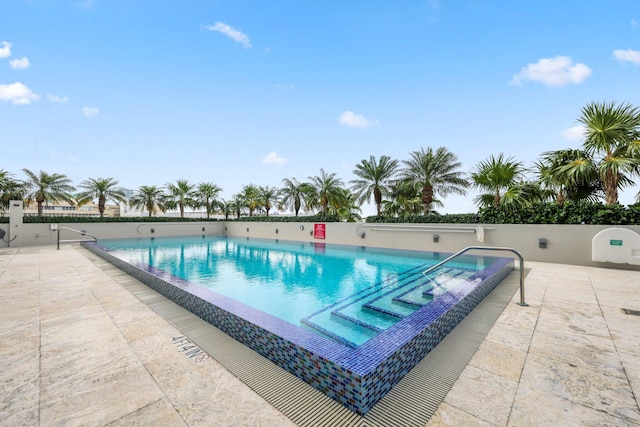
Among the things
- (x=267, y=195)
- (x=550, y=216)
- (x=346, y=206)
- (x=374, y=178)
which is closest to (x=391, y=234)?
(x=374, y=178)

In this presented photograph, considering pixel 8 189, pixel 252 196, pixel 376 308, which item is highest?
pixel 252 196

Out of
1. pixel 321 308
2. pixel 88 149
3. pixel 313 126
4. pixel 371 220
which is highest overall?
pixel 313 126

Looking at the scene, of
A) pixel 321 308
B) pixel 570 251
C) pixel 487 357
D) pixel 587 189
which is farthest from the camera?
pixel 587 189

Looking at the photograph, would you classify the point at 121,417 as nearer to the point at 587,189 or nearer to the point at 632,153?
the point at 632,153

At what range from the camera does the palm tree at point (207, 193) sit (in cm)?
2588

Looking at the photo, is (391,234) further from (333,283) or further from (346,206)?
(333,283)

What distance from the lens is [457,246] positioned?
1023 cm

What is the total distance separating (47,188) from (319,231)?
17.4 m

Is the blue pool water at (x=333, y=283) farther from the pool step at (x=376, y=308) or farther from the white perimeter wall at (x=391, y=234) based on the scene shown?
the white perimeter wall at (x=391, y=234)

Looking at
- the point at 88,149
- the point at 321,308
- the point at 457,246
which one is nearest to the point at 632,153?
the point at 457,246

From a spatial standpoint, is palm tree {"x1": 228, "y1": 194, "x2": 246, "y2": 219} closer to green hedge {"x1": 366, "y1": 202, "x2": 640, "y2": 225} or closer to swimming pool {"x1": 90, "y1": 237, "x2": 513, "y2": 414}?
swimming pool {"x1": 90, "y1": 237, "x2": 513, "y2": 414}

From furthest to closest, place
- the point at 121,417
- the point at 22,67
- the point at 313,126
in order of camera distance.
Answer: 1. the point at 313,126
2. the point at 22,67
3. the point at 121,417

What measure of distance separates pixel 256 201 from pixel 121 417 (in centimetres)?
2315

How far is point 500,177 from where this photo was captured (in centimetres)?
934
